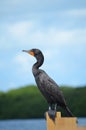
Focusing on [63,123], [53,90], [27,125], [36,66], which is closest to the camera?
[63,123]

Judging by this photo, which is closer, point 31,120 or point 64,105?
point 64,105

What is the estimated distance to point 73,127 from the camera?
11750mm

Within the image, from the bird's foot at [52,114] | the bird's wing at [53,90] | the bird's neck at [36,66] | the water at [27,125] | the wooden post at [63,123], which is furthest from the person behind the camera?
the water at [27,125]

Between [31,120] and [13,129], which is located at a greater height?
[31,120]

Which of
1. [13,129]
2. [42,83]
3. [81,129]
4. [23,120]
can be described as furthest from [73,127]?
[23,120]

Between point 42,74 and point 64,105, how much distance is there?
69 centimetres

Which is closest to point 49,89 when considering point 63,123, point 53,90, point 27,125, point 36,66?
point 53,90

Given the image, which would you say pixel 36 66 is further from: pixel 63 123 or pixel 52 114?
pixel 63 123

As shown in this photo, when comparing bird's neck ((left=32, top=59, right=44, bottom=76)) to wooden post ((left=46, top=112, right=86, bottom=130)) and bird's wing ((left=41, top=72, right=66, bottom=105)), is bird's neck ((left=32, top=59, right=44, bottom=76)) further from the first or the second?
wooden post ((left=46, top=112, right=86, bottom=130))

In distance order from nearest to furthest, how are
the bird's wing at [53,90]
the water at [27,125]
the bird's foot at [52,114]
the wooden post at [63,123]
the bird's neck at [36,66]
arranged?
1. the wooden post at [63,123]
2. the bird's foot at [52,114]
3. the bird's wing at [53,90]
4. the bird's neck at [36,66]
5. the water at [27,125]

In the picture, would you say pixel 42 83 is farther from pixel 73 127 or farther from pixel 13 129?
pixel 13 129

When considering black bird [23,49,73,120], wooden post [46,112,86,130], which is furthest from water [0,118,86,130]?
wooden post [46,112,86,130]

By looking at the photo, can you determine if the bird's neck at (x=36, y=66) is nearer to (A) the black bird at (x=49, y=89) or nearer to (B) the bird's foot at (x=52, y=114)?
(A) the black bird at (x=49, y=89)

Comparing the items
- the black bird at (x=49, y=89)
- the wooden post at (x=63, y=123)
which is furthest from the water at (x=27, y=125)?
the wooden post at (x=63, y=123)
